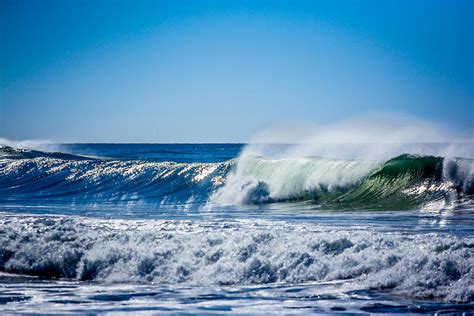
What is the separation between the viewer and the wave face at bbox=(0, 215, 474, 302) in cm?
765

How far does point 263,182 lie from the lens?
2238 cm

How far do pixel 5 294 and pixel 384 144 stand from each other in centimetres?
2033

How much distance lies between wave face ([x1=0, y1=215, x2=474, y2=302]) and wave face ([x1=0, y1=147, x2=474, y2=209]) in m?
6.96

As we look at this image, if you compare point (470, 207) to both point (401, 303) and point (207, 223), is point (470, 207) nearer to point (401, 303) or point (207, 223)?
point (207, 223)

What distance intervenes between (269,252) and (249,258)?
1.18 ft

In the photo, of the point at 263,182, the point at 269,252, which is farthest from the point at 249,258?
the point at 263,182

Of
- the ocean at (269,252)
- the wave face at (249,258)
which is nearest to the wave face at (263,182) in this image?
the ocean at (269,252)

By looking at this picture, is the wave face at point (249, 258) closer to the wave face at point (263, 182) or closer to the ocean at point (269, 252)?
the ocean at point (269, 252)

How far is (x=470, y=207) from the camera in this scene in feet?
48.7

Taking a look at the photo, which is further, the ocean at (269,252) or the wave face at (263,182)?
the wave face at (263,182)

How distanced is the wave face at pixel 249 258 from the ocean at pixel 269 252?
0.06ft

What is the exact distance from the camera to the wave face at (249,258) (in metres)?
7.65

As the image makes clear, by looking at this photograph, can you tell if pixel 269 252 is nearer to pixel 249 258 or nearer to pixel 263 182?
pixel 249 258

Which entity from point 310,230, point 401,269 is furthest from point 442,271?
point 310,230
